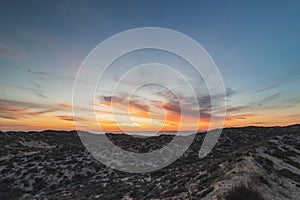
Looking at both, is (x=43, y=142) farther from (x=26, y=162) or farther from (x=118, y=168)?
(x=118, y=168)

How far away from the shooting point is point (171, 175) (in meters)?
42.1

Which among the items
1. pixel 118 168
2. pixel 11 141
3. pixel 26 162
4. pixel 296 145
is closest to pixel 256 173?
pixel 296 145

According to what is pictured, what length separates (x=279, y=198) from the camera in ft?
79.7

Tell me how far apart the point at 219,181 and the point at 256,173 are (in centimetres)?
424

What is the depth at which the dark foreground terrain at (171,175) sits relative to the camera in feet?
86.8

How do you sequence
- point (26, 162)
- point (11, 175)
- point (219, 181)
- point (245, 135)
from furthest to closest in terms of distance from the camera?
point (245, 135), point (26, 162), point (11, 175), point (219, 181)

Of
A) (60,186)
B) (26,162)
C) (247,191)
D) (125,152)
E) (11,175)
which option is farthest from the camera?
(125,152)

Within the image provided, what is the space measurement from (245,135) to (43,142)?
7927 centimetres

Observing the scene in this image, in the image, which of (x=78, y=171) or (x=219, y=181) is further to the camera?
(x=78, y=171)

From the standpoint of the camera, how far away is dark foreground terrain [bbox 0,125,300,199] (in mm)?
26461

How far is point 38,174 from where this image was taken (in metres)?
55.0

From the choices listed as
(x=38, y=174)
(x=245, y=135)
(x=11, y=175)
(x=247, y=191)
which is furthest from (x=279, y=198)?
(x=245, y=135)

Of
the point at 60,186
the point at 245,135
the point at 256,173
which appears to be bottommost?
the point at 60,186

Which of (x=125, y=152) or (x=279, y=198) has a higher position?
(x=125, y=152)
